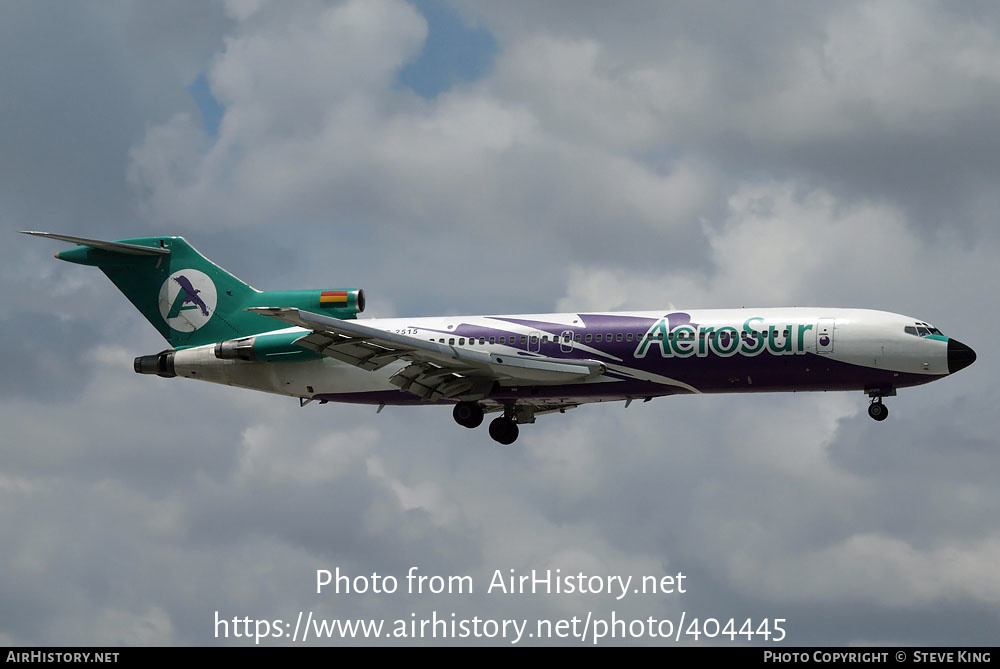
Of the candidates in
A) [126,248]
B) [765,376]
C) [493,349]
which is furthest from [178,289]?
[765,376]

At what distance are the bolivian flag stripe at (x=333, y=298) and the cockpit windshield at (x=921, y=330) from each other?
21386mm

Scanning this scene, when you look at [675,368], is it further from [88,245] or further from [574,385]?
[88,245]

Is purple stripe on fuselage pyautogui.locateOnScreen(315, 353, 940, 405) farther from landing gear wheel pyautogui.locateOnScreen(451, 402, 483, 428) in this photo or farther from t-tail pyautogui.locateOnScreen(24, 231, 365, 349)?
t-tail pyautogui.locateOnScreen(24, 231, 365, 349)

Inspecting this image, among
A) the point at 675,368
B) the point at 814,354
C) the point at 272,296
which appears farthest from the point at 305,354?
the point at 814,354

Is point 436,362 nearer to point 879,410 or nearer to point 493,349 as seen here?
point 493,349

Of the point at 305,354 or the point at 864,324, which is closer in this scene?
the point at 864,324

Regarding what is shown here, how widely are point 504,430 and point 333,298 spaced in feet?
29.0

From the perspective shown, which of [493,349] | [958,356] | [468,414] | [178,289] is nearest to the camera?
[958,356]

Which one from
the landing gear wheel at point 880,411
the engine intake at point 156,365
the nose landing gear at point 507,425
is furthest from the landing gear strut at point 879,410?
the engine intake at point 156,365

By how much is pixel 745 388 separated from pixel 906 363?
575 centimetres

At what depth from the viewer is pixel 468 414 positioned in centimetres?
5669

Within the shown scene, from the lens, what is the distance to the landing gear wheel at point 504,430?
59.4m
